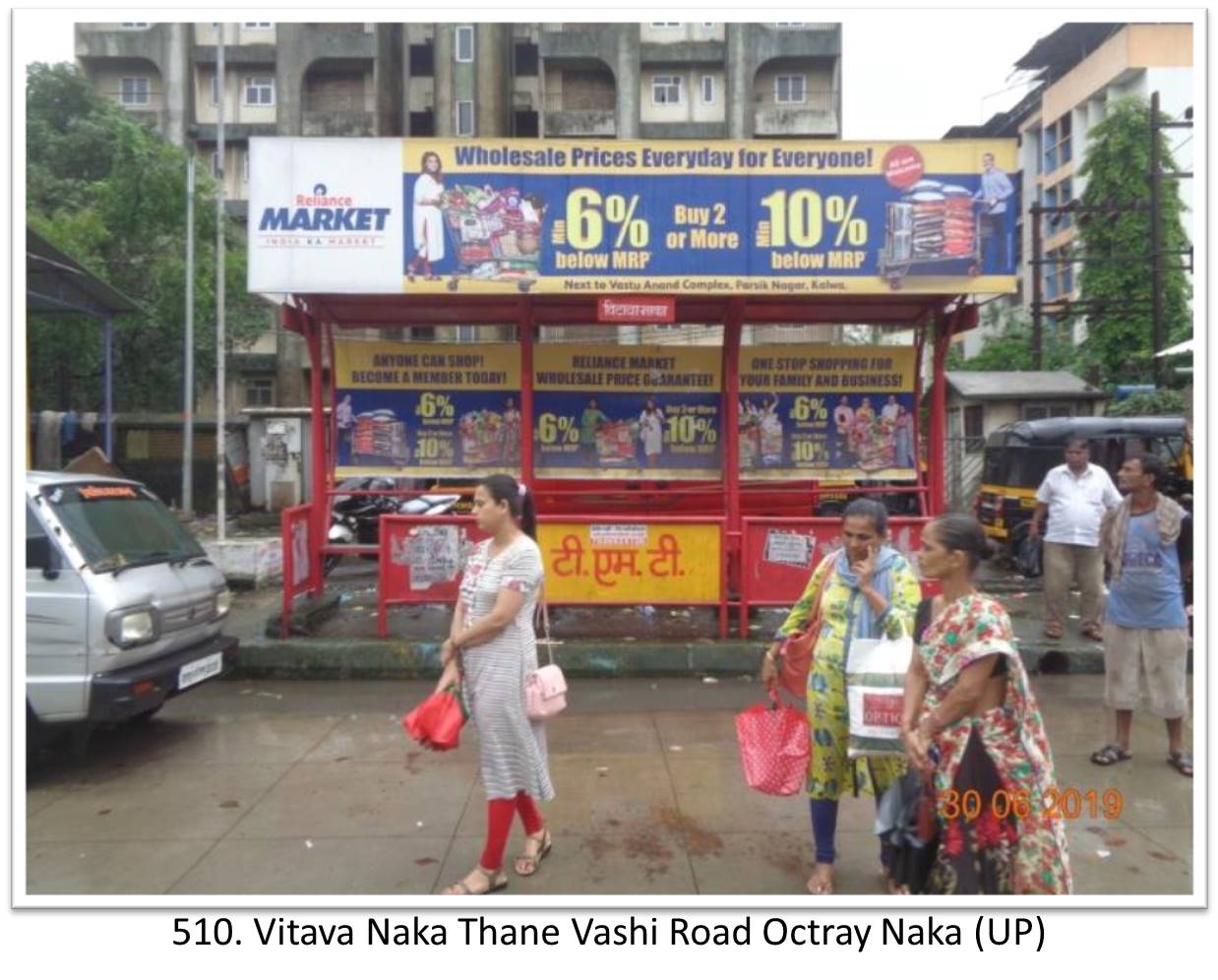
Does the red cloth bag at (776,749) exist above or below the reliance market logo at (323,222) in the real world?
below

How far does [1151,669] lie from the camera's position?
4.91m

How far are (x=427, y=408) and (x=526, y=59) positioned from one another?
2884cm

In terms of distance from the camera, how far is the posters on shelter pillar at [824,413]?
819 cm

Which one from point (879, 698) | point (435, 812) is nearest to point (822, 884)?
point (879, 698)

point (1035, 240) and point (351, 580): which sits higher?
point (1035, 240)

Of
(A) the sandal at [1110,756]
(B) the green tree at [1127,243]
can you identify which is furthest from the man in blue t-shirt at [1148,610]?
(B) the green tree at [1127,243]

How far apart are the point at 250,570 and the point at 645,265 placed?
252 inches

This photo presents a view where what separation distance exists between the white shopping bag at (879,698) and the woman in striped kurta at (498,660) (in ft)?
4.26

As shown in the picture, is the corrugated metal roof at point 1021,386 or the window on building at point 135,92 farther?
the window on building at point 135,92

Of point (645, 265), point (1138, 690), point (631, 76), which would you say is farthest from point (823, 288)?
point (631, 76)

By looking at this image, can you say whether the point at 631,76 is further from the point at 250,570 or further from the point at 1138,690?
the point at 1138,690

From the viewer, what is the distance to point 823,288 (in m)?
6.92

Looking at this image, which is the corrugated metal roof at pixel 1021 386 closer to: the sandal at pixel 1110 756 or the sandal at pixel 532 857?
the sandal at pixel 1110 756

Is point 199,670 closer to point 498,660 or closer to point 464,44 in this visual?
point 498,660
